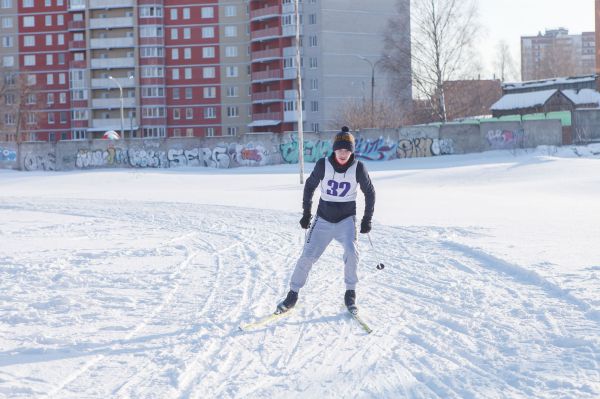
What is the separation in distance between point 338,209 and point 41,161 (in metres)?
43.1

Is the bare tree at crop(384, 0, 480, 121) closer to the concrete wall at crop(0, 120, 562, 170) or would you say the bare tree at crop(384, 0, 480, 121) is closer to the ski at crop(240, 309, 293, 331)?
the concrete wall at crop(0, 120, 562, 170)

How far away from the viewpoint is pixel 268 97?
79812 millimetres

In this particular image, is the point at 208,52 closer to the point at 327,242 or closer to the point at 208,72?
the point at 208,72

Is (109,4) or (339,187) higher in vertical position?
(109,4)

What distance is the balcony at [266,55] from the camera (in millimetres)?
79062

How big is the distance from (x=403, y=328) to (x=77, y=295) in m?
3.94

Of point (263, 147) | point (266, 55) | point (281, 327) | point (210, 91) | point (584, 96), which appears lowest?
point (281, 327)

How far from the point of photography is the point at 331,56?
77.3m

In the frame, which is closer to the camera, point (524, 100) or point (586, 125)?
point (586, 125)

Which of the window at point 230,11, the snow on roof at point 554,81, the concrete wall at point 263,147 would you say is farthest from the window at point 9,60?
the snow on roof at point 554,81

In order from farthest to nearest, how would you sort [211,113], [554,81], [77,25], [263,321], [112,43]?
1. [77,25]
2. [112,43]
3. [211,113]
4. [554,81]
5. [263,321]

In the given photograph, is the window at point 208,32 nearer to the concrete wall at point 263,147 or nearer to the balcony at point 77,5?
the balcony at point 77,5

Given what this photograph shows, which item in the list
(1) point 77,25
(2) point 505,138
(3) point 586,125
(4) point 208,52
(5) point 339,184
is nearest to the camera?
(5) point 339,184

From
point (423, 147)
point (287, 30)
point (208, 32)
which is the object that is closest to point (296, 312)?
point (423, 147)
